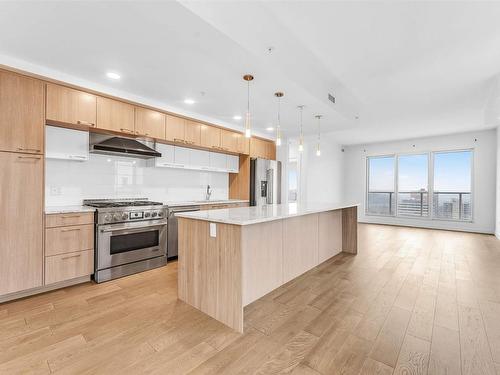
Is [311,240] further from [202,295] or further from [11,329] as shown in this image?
[11,329]

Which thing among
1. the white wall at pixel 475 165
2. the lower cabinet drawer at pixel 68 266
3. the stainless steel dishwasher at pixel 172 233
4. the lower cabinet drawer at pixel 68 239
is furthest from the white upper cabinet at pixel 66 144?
the white wall at pixel 475 165

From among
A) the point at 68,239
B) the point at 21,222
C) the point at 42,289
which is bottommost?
→ the point at 42,289

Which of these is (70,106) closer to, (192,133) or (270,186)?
(192,133)

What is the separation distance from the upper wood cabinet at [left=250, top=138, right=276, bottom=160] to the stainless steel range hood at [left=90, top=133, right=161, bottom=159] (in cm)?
231

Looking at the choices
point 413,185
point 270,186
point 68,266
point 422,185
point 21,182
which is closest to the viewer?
point 21,182

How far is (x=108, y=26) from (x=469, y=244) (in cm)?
701

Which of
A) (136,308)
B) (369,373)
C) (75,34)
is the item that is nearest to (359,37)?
(75,34)

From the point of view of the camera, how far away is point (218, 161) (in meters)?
5.25

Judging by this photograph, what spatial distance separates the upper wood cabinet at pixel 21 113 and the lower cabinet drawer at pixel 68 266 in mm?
1227

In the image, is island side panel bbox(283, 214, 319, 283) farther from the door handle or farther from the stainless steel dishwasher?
the door handle

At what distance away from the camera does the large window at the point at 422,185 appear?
687 cm

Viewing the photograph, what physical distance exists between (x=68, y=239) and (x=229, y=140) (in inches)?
125

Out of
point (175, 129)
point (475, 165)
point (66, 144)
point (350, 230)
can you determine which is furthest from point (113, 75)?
point (475, 165)

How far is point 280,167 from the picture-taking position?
627 cm
